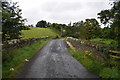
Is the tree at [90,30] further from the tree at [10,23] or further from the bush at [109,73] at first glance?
the bush at [109,73]

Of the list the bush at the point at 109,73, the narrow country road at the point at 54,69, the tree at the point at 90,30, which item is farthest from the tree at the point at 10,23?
the tree at the point at 90,30

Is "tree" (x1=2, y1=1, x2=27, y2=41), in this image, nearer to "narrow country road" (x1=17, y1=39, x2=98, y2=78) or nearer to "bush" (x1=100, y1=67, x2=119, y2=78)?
"narrow country road" (x1=17, y1=39, x2=98, y2=78)

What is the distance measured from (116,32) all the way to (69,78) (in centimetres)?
383

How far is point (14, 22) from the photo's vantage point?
11.3 metres


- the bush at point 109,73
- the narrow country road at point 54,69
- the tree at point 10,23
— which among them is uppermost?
the tree at point 10,23

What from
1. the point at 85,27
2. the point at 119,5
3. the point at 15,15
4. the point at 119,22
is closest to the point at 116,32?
the point at 119,22

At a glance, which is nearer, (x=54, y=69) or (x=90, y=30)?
(x=54, y=69)

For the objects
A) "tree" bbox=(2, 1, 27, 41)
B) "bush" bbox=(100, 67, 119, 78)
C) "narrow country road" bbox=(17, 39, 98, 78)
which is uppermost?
"tree" bbox=(2, 1, 27, 41)

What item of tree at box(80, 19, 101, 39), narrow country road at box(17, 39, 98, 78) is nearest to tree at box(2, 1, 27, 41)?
narrow country road at box(17, 39, 98, 78)

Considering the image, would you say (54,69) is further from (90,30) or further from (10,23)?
(90,30)

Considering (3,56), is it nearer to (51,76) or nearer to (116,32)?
(51,76)

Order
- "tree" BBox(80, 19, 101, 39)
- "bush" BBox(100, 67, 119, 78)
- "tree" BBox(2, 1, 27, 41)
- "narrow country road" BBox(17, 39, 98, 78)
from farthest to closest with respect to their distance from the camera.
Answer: "tree" BBox(80, 19, 101, 39), "tree" BBox(2, 1, 27, 41), "narrow country road" BBox(17, 39, 98, 78), "bush" BBox(100, 67, 119, 78)

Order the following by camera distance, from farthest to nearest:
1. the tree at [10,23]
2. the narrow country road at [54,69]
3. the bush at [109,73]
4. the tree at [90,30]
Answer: the tree at [90,30]
the tree at [10,23]
the narrow country road at [54,69]
the bush at [109,73]

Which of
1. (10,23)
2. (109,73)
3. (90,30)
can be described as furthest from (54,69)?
(90,30)
